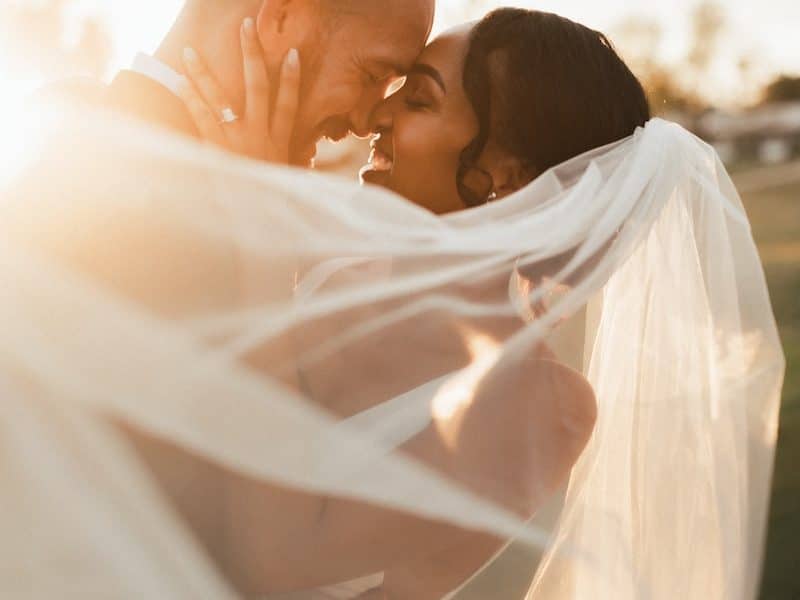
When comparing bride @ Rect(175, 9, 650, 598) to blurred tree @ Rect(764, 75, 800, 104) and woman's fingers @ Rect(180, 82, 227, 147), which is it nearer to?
woman's fingers @ Rect(180, 82, 227, 147)

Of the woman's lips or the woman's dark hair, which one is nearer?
the woman's dark hair

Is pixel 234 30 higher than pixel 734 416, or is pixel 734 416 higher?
pixel 234 30

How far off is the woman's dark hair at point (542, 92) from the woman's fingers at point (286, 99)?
0.47m

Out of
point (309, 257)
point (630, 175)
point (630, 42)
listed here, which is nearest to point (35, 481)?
point (309, 257)

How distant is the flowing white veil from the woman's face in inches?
16.8

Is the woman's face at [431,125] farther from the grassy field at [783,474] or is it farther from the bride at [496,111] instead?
the grassy field at [783,474]

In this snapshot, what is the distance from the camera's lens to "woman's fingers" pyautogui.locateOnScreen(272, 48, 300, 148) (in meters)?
2.79

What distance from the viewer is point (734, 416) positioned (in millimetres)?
2607

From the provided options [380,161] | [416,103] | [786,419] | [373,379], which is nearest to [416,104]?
[416,103]

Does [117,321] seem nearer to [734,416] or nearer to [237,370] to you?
[237,370]

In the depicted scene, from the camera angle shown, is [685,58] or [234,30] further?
[685,58]

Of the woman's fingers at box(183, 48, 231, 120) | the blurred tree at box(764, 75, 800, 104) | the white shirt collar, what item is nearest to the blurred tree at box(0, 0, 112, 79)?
the white shirt collar

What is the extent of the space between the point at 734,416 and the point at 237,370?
4.51ft

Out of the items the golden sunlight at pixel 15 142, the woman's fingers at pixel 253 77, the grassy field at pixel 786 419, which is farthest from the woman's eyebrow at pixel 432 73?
the grassy field at pixel 786 419
